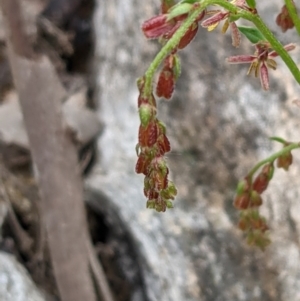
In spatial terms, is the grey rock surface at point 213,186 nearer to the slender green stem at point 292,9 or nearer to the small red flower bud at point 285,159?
the small red flower bud at point 285,159

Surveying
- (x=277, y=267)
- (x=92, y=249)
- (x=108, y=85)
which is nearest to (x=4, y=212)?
(x=92, y=249)

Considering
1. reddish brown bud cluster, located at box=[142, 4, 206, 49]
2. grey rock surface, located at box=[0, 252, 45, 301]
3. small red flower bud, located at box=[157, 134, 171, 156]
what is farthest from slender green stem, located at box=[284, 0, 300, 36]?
grey rock surface, located at box=[0, 252, 45, 301]

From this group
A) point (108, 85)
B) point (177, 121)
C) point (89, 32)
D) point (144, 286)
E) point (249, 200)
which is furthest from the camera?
point (89, 32)

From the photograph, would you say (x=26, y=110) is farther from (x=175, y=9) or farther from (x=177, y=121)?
(x=175, y=9)

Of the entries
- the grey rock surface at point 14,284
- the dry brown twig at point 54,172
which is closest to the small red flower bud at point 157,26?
the grey rock surface at point 14,284

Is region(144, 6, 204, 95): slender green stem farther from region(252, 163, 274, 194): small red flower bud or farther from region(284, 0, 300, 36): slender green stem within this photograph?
region(252, 163, 274, 194): small red flower bud
